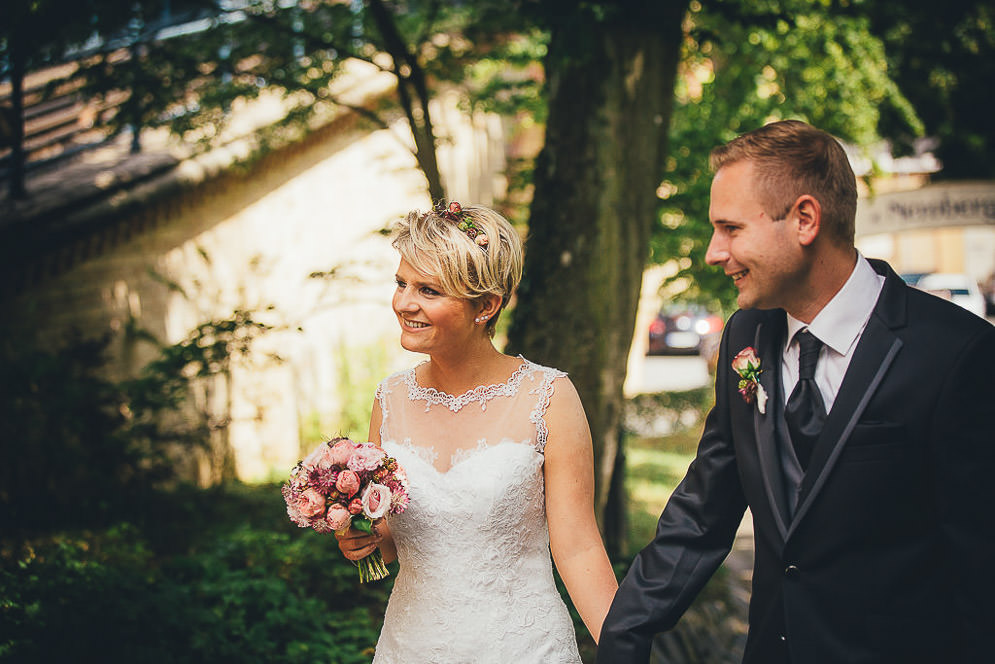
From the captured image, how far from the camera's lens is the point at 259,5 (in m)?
6.07

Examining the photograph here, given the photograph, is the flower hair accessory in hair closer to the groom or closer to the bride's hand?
the groom

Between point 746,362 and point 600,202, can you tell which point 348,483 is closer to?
point 746,362

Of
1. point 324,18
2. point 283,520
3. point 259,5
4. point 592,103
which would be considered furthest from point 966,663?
point 324,18

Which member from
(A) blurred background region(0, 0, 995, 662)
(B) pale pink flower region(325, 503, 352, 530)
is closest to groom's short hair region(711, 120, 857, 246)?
(B) pale pink flower region(325, 503, 352, 530)

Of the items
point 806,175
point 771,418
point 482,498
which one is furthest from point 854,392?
point 482,498

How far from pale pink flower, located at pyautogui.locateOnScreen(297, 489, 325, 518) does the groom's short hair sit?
4.83ft

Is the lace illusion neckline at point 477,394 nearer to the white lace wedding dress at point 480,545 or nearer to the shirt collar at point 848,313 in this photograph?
the white lace wedding dress at point 480,545

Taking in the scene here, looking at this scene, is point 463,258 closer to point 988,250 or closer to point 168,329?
point 168,329

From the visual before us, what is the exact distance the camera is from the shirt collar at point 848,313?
2.21 metres

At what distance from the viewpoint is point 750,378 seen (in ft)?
7.72

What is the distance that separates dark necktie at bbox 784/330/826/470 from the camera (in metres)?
2.19

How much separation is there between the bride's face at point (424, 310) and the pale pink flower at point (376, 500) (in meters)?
0.45

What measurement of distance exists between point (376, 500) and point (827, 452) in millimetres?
1227

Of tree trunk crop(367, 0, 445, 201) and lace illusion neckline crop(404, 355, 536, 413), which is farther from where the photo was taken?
tree trunk crop(367, 0, 445, 201)
